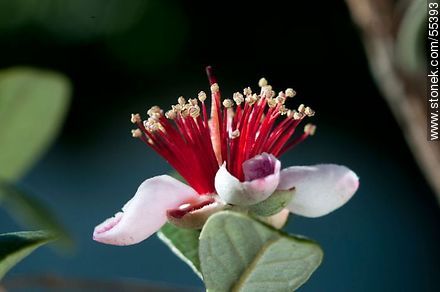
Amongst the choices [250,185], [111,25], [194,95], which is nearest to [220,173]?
[250,185]

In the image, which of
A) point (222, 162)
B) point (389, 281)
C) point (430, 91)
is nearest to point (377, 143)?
point (389, 281)

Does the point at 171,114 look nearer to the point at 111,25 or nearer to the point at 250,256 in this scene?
the point at 250,256

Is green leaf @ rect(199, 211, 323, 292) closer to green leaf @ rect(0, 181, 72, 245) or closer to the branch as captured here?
green leaf @ rect(0, 181, 72, 245)

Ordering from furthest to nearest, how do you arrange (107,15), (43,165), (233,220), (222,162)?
(43,165)
(107,15)
(222,162)
(233,220)

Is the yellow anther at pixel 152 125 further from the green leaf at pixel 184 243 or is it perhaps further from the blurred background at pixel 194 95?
the blurred background at pixel 194 95

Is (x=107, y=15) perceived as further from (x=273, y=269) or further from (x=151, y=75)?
(x=273, y=269)

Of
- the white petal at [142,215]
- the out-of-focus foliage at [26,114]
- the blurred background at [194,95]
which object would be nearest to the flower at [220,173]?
the white petal at [142,215]
